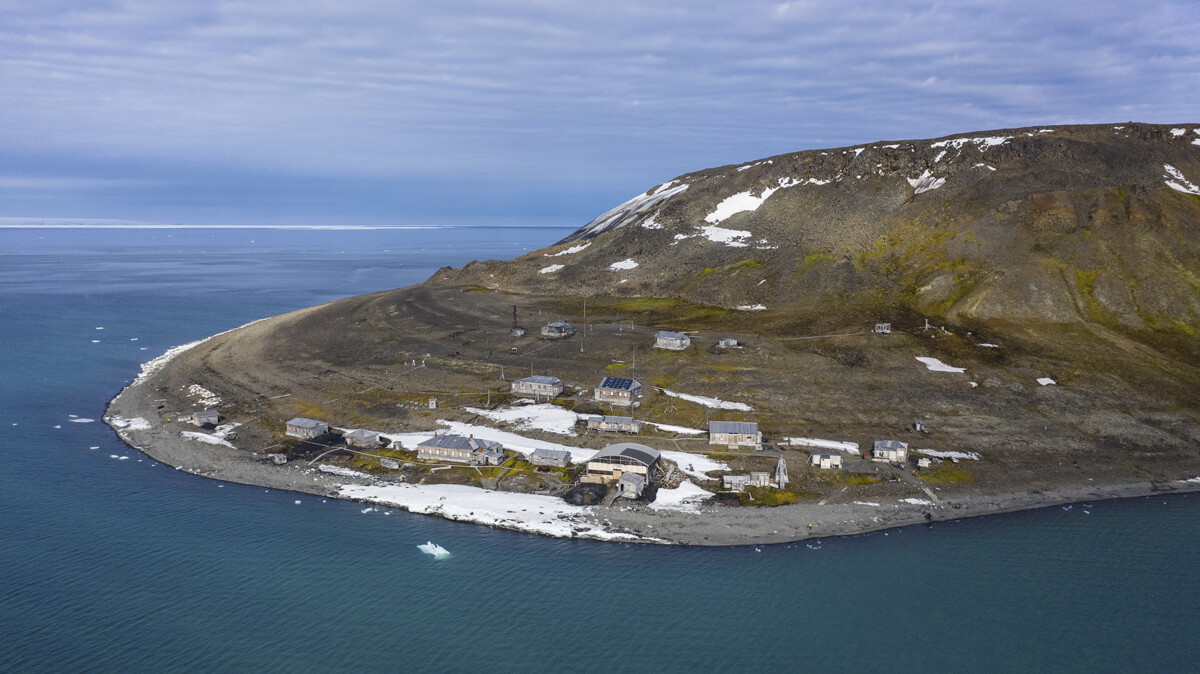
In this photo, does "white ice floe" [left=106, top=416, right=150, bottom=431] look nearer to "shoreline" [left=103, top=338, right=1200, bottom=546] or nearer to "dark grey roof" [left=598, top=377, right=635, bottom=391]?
"shoreline" [left=103, top=338, right=1200, bottom=546]

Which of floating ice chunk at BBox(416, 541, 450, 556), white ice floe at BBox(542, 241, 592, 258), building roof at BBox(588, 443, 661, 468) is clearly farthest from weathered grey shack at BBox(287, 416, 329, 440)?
white ice floe at BBox(542, 241, 592, 258)

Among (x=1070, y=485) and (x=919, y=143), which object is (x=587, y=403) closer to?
(x=1070, y=485)

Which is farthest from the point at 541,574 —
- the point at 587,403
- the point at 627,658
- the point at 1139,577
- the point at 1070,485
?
the point at 1070,485

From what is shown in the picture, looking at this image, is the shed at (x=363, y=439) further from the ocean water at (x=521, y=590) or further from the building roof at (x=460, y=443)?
the ocean water at (x=521, y=590)

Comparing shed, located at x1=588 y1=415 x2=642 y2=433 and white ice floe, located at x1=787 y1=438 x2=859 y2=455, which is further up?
shed, located at x1=588 y1=415 x2=642 y2=433

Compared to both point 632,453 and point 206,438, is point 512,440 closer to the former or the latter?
point 632,453

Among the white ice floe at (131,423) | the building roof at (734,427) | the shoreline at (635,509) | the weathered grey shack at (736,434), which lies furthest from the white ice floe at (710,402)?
the white ice floe at (131,423)
